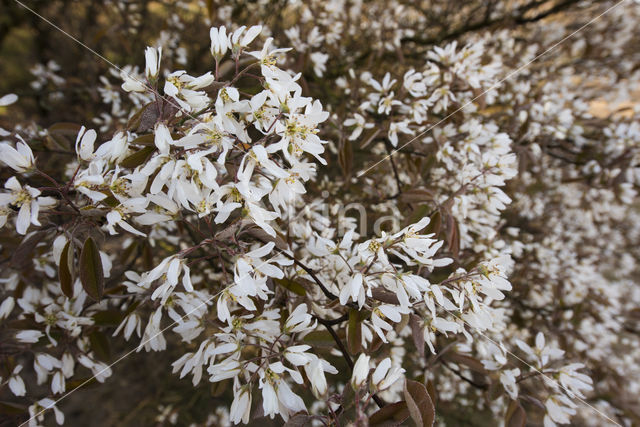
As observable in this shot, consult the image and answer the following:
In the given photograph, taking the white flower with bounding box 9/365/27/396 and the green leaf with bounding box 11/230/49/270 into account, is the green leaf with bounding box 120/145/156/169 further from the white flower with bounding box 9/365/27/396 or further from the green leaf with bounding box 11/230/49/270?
the white flower with bounding box 9/365/27/396

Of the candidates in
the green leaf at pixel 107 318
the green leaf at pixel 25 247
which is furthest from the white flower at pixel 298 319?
the green leaf at pixel 25 247

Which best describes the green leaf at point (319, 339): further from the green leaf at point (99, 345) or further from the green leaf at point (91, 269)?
the green leaf at point (99, 345)

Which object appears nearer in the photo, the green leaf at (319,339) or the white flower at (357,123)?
the green leaf at (319,339)

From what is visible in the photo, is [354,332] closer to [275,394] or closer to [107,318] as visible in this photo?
[275,394]

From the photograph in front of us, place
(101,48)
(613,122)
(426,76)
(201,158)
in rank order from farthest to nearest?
1. (101,48)
2. (613,122)
3. (426,76)
4. (201,158)

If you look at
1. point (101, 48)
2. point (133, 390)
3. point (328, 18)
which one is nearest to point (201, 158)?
point (328, 18)

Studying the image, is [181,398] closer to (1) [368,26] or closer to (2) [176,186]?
(2) [176,186]

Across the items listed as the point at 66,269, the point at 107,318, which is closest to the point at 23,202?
the point at 66,269
